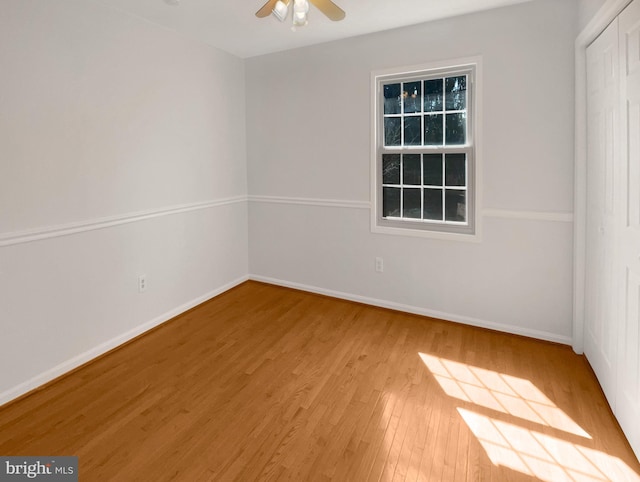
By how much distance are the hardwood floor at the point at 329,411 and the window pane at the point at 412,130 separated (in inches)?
65.6

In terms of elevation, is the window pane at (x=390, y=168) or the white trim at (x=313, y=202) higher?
the window pane at (x=390, y=168)

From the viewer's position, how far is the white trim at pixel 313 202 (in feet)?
12.4

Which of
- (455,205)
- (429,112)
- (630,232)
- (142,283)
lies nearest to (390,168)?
(429,112)

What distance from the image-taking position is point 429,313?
3512mm

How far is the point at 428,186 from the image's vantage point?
346 cm

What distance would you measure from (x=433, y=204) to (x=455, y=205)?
0.64 ft

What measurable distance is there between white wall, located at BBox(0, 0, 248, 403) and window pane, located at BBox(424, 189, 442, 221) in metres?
2.13

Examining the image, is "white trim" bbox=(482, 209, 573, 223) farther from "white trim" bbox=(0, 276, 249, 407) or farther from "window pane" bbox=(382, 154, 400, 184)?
"white trim" bbox=(0, 276, 249, 407)

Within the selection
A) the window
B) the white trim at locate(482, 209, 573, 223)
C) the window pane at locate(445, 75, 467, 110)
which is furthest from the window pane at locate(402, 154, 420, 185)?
the white trim at locate(482, 209, 573, 223)

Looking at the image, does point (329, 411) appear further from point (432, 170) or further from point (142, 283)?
point (432, 170)

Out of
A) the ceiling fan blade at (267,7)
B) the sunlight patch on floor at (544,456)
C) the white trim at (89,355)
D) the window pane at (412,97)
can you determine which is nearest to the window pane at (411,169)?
the window pane at (412,97)

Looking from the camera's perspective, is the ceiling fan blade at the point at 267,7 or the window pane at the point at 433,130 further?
the window pane at the point at 433,130

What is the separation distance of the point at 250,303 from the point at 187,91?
83.4 inches

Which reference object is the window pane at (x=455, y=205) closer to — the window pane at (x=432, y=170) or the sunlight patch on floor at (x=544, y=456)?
the window pane at (x=432, y=170)
